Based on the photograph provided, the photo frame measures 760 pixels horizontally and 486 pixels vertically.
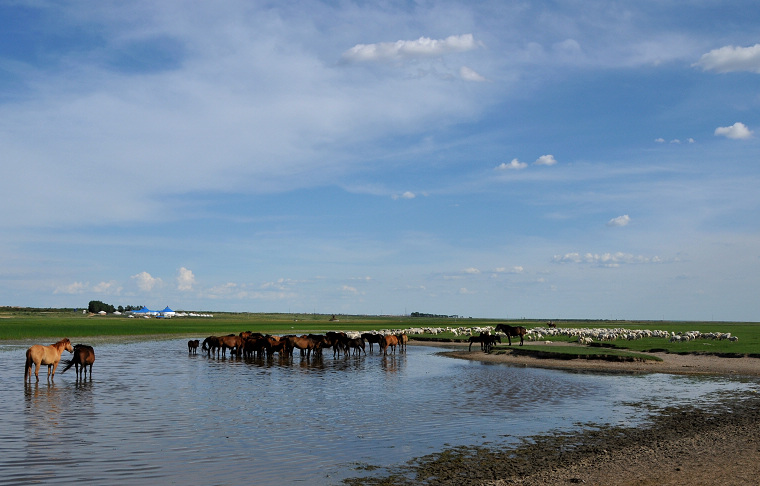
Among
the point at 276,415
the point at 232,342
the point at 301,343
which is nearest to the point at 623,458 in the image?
the point at 276,415

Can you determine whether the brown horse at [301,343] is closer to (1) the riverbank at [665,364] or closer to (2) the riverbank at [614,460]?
(1) the riverbank at [665,364]

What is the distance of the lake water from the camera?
11.3 m

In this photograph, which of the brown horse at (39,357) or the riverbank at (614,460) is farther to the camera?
the brown horse at (39,357)

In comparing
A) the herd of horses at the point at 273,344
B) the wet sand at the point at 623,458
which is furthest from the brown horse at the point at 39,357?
the wet sand at the point at 623,458

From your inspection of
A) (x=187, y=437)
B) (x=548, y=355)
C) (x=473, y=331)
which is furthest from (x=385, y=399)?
(x=473, y=331)

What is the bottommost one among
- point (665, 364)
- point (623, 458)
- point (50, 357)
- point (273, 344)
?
point (665, 364)

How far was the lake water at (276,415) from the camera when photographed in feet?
37.1

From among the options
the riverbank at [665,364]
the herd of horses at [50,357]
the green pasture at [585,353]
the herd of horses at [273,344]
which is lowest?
the riverbank at [665,364]

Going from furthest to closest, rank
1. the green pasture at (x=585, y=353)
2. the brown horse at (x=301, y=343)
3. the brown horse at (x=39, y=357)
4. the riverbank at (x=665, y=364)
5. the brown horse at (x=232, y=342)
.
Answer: the brown horse at (x=232, y=342), the brown horse at (x=301, y=343), the green pasture at (x=585, y=353), the riverbank at (x=665, y=364), the brown horse at (x=39, y=357)

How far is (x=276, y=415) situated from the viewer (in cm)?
1688

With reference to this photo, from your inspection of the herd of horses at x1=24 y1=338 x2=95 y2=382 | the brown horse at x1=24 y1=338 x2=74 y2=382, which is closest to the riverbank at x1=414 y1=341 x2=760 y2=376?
the herd of horses at x1=24 y1=338 x2=95 y2=382

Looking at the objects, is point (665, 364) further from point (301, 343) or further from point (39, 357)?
point (39, 357)

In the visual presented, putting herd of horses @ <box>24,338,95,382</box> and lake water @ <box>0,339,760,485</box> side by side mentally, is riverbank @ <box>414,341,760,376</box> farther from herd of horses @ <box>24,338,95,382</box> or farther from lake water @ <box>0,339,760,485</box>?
herd of horses @ <box>24,338,95,382</box>

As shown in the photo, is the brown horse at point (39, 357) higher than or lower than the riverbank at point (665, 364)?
higher
